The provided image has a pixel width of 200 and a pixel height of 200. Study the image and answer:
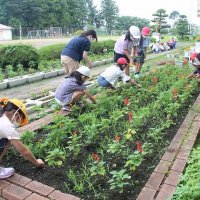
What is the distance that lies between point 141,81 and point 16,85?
329 centimetres

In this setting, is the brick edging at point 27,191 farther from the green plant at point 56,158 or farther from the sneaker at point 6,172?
the green plant at point 56,158

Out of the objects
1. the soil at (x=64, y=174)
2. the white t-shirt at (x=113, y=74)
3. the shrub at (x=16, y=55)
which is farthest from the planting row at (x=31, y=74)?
the soil at (x=64, y=174)

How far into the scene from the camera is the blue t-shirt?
5805 millimetres

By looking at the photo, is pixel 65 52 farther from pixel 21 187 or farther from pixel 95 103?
pixel 21 187

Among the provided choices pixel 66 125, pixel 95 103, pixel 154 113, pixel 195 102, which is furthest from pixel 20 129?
pixel 195 102

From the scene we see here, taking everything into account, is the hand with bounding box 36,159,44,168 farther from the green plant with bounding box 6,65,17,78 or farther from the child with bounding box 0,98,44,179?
the green plant with bounding box 6,65,17,78

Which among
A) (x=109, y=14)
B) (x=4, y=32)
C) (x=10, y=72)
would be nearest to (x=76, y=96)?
(x=10, y=72)

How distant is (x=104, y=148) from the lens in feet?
11.8

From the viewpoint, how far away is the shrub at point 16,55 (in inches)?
359

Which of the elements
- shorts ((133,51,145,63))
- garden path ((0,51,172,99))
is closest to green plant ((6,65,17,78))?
garden path ((0,51,172,99))

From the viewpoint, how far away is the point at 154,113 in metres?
4.75

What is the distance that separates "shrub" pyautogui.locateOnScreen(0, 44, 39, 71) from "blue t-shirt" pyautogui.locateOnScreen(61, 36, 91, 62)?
3.68 meters

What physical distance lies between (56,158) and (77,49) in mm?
3115

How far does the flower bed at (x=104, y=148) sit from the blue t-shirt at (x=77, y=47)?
127cm
